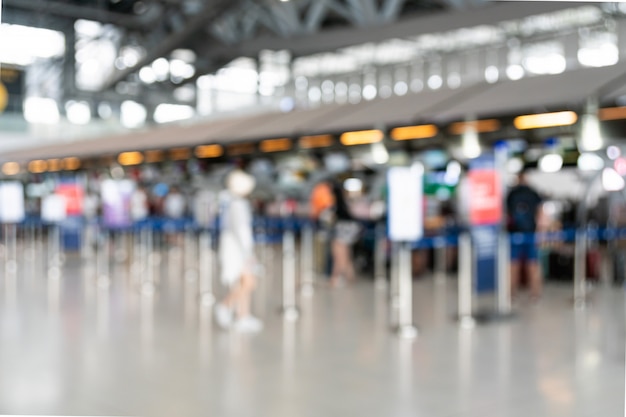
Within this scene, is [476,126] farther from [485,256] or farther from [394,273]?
[394,273]

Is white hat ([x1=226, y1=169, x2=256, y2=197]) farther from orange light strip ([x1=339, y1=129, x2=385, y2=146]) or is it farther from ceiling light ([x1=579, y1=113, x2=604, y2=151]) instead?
ceiling light ([x1=579, y1=113, x2=604, y2=151])

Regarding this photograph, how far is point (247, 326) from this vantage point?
7527mm

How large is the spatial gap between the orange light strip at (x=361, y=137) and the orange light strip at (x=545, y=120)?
2099 millimetres

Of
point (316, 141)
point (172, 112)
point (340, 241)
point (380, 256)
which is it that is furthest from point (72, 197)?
point (172, 112)

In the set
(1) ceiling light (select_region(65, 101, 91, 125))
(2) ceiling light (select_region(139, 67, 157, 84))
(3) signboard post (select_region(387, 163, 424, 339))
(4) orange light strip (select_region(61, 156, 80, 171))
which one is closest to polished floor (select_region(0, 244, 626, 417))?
(3) signboard post (select_region(387, 163, 424, 339))

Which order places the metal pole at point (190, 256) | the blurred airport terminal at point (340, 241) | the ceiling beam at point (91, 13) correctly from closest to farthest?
1. the blurred airport terminal at point (340, 241)
2. the metal pole at point (190, 256)
3. the ceiling beam at point (91, 13)

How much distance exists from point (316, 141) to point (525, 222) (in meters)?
3.37

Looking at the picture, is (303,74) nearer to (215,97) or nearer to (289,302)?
(215,97)

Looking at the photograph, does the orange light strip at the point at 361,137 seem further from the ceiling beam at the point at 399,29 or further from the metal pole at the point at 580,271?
the ceiling beam at the point at 399,29

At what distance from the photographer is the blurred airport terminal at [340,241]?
17.7 feet

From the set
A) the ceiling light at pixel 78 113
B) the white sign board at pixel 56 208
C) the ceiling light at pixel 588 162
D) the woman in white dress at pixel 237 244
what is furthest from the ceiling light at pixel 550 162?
the ceiling light at pixel 78 113

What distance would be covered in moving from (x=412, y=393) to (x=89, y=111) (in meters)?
Result: 26.6

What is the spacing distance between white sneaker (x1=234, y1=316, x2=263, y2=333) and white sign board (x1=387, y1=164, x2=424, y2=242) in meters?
1.74

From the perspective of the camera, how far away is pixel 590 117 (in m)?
8.13
